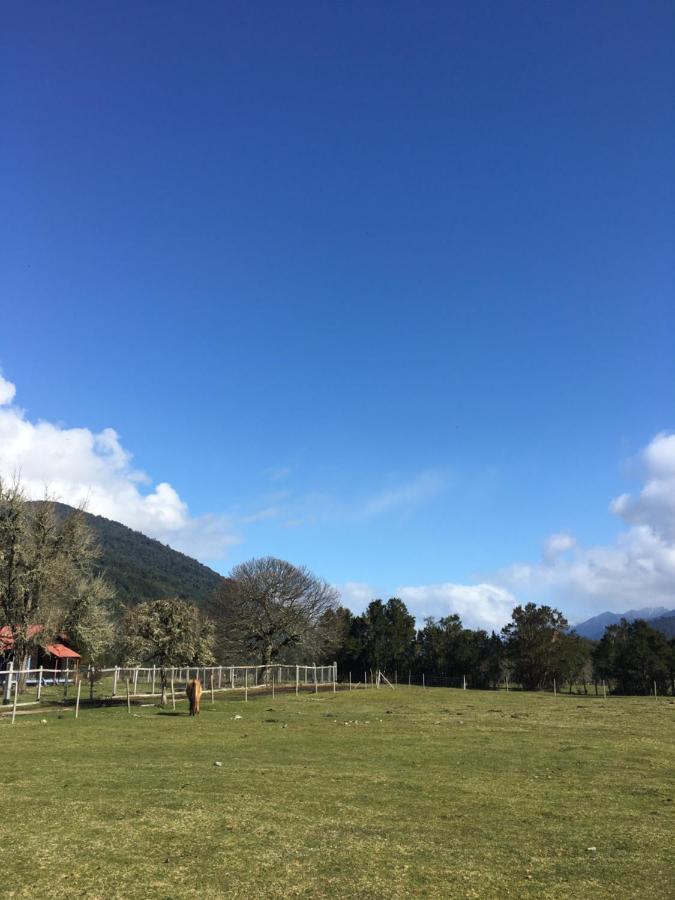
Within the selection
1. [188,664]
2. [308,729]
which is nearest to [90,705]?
[188,664]

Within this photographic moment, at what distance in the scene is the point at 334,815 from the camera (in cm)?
1113

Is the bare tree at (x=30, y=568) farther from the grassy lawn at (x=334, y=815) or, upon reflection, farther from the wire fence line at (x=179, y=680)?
the grassy lawn at (x=334, y=815)

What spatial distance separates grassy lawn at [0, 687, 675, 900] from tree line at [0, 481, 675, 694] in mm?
20413

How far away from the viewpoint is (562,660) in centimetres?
7262

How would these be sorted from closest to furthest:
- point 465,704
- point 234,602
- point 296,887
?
point 296,887 → point 465,704 → point 234,602

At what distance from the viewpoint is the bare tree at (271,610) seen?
6531 cm

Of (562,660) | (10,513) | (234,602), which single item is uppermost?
(10,513)

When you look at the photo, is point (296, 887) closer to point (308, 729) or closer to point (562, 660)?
point (308, 729)

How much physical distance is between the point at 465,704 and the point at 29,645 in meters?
27.8

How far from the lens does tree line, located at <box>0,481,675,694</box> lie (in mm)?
43719

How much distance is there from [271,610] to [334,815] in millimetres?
56666

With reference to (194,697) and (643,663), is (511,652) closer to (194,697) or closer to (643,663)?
(643,663)

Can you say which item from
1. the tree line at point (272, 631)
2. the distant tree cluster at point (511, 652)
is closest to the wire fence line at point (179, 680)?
the tree line at point (272, 631)

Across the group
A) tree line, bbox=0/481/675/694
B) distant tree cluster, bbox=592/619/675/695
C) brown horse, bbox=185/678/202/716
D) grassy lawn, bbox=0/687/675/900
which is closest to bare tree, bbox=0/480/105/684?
tree line, bbox=0/481/675/694
